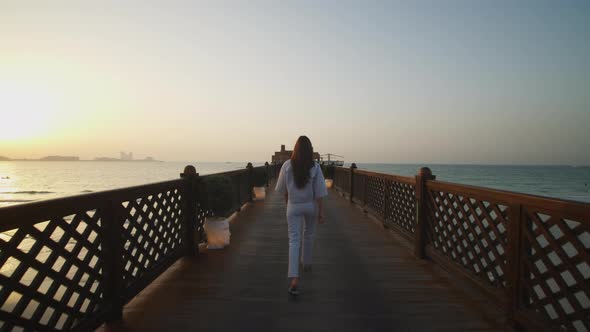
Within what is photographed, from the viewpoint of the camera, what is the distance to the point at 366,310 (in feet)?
10.9

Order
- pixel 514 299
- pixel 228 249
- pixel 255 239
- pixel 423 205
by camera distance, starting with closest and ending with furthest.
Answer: pixel 514 299 < pixel 423 205 < pixel 228 249 < pixel 255 239

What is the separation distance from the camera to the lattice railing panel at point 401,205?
236 inches

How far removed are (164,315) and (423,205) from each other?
12.4 ft

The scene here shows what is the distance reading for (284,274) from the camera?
4348 mm

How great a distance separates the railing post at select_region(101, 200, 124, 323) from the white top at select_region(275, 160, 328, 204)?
1.66 metres

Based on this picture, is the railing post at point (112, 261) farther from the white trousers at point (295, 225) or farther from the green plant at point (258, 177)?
the green plant at point (258, 177)

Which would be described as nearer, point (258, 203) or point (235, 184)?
point (235, 184)

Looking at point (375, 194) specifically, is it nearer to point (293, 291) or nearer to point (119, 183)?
point (293, 291)

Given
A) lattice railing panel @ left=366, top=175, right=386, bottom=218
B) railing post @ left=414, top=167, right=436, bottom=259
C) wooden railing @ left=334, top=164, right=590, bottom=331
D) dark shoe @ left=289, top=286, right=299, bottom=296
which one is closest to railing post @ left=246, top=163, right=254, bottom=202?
lattice railing panel @ left=366, top=175, right=386, bottom=218

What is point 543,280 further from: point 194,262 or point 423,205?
point 194,262

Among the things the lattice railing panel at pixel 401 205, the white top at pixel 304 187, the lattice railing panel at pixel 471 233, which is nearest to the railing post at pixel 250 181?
the lattice railing panel at pixel 401 205

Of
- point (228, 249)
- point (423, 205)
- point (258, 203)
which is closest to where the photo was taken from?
point (423, 205)

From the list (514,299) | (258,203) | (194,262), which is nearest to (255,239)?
(194,262)

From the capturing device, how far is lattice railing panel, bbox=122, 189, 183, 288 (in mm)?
3488
